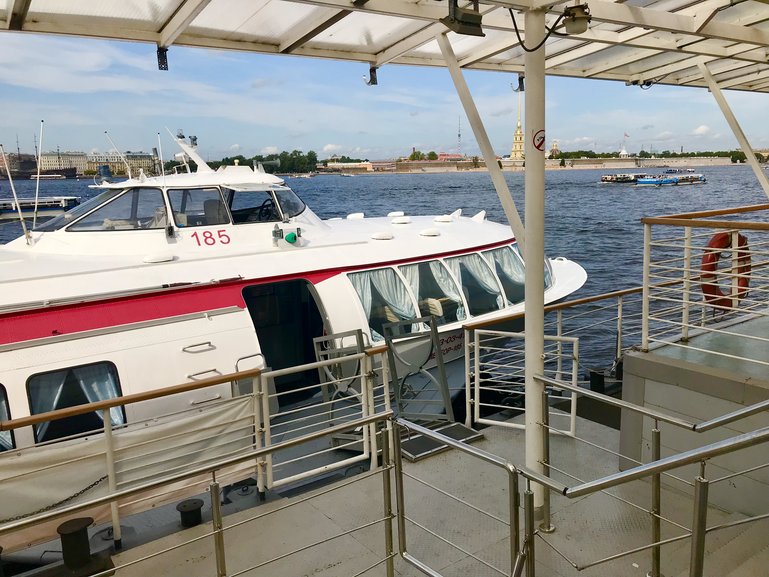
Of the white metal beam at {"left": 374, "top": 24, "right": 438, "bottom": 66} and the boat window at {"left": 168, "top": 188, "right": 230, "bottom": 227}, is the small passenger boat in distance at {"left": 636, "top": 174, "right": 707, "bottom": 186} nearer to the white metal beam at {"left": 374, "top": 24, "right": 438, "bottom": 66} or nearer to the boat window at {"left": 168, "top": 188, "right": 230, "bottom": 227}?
the boat window at {"left": 168, "top": 188, "right": 230, "bottom": 227}

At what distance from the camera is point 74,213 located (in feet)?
27.4

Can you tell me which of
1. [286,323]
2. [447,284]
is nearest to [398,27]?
[447,284]

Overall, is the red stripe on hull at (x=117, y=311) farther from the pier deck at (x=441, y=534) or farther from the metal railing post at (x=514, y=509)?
the metal railing post at (x=514, y=509)

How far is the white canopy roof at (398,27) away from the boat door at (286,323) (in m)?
4.22

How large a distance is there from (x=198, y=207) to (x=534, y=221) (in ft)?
18.6

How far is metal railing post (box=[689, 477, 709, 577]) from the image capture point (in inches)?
107

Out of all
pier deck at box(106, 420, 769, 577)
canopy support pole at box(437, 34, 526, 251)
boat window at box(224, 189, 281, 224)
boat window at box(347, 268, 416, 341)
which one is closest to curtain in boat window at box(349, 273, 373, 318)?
boat window at box(347, 268, 416, 341)

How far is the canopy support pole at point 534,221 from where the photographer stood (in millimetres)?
3965

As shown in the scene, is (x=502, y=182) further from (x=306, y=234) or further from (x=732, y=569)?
(x=306, y=234)

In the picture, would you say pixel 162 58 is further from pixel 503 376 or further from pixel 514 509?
pixel 503 376

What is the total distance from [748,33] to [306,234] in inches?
228

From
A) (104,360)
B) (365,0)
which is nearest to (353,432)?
(104,360)

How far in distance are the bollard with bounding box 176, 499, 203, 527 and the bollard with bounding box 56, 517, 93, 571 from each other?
0.74 metres

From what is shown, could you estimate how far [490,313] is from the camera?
9.02m
